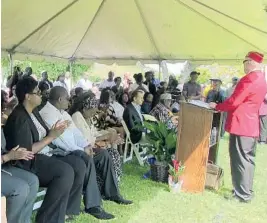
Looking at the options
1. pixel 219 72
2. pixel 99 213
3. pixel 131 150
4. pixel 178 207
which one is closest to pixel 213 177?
pixel 178 207

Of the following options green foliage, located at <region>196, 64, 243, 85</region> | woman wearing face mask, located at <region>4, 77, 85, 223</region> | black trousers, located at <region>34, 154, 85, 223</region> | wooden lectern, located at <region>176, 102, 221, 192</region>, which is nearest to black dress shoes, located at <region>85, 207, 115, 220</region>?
woman wearing face mask, located at <region>4, 77, 85, 223</region>

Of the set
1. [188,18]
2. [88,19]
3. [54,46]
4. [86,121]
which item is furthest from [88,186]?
[54,46]

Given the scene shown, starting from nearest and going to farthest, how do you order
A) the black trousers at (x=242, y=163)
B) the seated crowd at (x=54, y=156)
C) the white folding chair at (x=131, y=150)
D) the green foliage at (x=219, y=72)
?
the seated crowd at (x=54, y=156) < the black trousers at (x=242, y=163) < the white folding chair at (x=131, y=150) < the green foliage at (x=219, y=72)

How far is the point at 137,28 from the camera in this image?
29.7 feet

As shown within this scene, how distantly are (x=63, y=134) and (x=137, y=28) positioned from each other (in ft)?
17.5

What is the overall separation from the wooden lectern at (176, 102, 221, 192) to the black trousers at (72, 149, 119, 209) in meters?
1.20

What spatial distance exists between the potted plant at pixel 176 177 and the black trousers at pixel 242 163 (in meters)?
0.68

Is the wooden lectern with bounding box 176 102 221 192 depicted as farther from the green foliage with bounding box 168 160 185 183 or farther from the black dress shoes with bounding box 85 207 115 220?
the black dress shoes with bounding box 85 207 115 220

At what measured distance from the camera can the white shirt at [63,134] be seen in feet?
13.6

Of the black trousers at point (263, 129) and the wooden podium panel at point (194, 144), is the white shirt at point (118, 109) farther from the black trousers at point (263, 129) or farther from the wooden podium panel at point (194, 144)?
the black trousers at point (263, 129)

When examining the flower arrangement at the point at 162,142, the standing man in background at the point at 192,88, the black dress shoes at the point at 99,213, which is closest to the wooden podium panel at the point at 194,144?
the flower arrangement at the point at 162,142

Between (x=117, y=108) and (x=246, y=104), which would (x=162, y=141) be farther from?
(x=117, y=108)

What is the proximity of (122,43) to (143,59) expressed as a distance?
1.92 m

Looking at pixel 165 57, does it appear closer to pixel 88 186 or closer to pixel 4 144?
pixel 88 186
